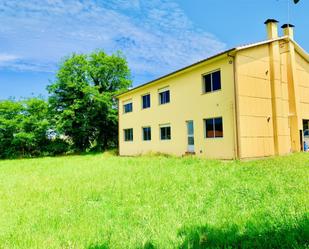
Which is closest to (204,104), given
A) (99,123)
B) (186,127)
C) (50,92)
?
(186,127)

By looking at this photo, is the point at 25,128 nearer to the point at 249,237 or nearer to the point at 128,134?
the point at 128,134

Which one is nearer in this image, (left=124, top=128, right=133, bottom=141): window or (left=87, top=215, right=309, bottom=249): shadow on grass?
(left=87, top=215, right=309, bottom=249): shadow on grass

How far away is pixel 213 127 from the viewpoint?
55.8ft

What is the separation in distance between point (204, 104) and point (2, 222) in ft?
45.3

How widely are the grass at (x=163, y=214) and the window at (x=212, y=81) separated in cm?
876

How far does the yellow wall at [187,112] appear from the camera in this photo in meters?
16.0

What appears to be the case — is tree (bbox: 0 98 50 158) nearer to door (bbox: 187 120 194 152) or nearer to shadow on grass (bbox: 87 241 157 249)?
door (bbox: 187 120 194 152)

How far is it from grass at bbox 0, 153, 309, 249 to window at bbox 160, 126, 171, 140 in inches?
463

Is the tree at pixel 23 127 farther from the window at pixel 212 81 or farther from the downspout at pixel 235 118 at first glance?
the downspout at pixel 235 118

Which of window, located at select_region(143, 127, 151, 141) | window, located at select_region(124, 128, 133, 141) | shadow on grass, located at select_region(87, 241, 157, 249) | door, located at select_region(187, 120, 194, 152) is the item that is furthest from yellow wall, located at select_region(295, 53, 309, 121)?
shadow on grass, located at select_region(87, 241, 157, 249)

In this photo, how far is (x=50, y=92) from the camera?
3491cm

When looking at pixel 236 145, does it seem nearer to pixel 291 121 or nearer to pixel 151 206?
pixel 291 121

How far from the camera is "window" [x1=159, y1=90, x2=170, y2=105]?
834 inches

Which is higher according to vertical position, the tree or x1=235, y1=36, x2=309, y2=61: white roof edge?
x1=235, y1=36, x2=309, y2=61: white roof edge
